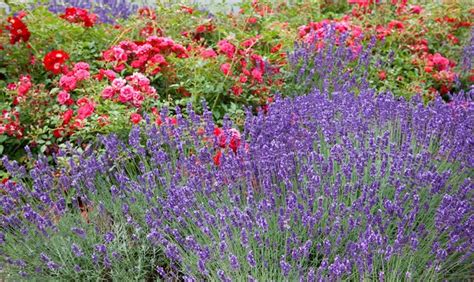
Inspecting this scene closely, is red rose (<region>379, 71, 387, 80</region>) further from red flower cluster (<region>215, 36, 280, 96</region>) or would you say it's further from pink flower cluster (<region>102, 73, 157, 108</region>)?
pink flower cluster (<region>102, 73, 157, 108</region>)

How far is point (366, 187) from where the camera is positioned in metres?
3.11

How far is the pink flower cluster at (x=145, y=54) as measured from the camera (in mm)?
4570

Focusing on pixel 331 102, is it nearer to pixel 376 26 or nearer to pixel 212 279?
pixel 212 279

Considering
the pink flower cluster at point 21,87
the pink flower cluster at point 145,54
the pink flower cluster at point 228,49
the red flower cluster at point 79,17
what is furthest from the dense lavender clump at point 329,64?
the pink flower cluster at point 21,87

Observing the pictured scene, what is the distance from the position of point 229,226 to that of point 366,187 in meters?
0.68

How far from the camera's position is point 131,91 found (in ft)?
13.8

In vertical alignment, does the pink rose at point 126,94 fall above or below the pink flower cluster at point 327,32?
above

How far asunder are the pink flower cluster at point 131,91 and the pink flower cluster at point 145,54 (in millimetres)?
229

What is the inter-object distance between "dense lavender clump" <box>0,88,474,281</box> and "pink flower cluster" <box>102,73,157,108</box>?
1.40 feet

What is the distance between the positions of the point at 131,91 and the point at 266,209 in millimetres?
1604

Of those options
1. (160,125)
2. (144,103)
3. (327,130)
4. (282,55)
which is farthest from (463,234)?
(282,55)

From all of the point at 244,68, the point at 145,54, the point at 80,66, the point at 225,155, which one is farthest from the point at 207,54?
the point at 225,155

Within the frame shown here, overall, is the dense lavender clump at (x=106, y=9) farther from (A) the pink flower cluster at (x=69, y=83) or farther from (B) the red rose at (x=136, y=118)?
(B) the red rose at (x=136, y=118)

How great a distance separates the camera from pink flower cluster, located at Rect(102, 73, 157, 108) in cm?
419
